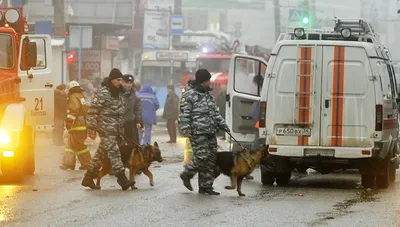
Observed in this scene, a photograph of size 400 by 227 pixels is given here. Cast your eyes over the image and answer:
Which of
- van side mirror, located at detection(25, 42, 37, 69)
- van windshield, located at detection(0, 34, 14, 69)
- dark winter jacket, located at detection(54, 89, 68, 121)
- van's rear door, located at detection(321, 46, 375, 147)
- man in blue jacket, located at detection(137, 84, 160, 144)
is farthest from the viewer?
dark winter jacket, located at detection(54, 89, 68, 121)

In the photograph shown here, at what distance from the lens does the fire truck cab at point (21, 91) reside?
1684cm

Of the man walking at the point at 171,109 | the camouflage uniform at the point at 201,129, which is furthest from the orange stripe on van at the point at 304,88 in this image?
the man walking at the point at 171,109

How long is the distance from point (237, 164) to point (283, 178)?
2194 mm

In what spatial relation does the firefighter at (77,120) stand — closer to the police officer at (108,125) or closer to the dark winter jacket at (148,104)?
the police officer at (108,125)

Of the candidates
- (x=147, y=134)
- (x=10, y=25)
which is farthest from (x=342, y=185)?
(x=147, y=134)

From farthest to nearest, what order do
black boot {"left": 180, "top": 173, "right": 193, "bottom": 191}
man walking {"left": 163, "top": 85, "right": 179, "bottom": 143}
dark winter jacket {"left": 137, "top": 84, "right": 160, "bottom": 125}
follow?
man walking {"left": 163, "top": 85, "right": 179, "bottom": 143} < dark winter jacket {"left": 137, "top": 84, "right": 160, "bottom": 125} < black boot {"left": 180, "top": 173, "right": 193, "bottom": 191}

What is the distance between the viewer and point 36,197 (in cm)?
1445

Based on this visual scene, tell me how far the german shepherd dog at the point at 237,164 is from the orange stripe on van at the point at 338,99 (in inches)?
58.1

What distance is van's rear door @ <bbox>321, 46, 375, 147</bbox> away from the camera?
628 inches

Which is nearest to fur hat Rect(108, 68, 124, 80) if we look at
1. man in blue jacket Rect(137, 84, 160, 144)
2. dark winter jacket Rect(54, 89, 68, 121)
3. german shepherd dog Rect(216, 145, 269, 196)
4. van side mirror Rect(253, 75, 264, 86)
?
german shepherd dog Rect(216, 145, 269, 196)

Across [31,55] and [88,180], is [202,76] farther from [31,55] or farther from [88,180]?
[31,55]

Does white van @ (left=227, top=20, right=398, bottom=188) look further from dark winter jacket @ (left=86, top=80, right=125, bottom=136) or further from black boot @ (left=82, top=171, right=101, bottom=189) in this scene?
black boot @ (left=82, top=171, right=101, bottom=189)

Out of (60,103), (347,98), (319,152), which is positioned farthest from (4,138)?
(60,103)

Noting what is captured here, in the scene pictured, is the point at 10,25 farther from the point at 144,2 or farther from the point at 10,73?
the point at 144,2
